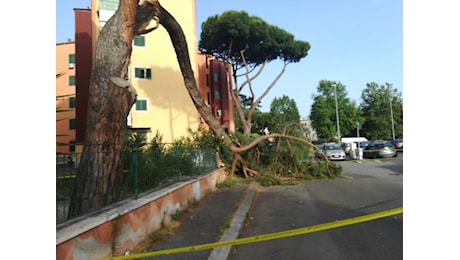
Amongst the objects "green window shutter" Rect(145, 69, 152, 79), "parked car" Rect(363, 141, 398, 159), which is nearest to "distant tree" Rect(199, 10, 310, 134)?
"green window shutter" Rect(145, 69, 152, 79)

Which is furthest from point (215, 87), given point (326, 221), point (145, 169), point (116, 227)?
point (116, 227)

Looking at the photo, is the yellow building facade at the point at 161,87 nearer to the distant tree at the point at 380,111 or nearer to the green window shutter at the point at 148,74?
the green window shutter at the point at 148,74

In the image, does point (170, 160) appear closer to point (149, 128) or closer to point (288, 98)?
point (149, 128)

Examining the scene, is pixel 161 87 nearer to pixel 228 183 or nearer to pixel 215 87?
pixel 215 87

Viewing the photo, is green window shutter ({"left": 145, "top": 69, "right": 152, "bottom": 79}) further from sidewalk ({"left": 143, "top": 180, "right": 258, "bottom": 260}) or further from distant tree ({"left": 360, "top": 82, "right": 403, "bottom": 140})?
distant tree ({"left": 360, "top": 82, "right": 403, "bottom": 140})

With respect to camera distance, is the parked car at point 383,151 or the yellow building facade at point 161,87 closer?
the yellow building facade at point 161,87

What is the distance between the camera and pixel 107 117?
5.07 meters

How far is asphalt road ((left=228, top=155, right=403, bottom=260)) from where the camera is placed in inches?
175

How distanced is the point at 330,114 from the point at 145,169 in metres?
49.8

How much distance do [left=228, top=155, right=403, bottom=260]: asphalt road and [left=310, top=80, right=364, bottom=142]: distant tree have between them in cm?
4129

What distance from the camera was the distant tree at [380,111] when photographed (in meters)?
52.7

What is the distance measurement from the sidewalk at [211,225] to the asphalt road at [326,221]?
23cm

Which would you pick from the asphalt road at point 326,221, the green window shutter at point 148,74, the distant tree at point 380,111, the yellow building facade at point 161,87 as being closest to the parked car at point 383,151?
the asphalt road at point 326,221
